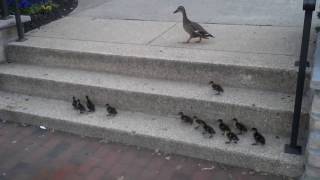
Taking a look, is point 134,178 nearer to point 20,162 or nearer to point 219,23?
point 20,162

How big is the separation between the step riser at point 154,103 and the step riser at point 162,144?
1.39 feet

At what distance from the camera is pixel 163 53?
4.93m

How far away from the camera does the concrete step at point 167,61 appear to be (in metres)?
4.32

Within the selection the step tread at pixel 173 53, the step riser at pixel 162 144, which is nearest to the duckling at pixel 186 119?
the step riser at pixel 162 144

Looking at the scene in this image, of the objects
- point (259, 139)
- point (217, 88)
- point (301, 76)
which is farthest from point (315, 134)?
point (217, 88)

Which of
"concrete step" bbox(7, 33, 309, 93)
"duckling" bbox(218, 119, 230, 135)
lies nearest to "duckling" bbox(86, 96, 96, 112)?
"concrete step" bbox(7, 33, 309, 93)

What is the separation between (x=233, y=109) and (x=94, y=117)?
1547mm

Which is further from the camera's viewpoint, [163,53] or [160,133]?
[163,53]

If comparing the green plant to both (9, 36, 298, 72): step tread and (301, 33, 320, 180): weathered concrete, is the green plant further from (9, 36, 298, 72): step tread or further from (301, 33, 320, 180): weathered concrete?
(301, 33, 320, 180): weathered concrete

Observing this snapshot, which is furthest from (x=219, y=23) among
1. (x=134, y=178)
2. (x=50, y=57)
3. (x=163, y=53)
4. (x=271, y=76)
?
(x=134, y=178)

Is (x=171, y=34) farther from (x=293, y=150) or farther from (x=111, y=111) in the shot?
(x=293, y=150)

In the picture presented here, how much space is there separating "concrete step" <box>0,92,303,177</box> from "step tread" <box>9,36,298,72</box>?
71cm

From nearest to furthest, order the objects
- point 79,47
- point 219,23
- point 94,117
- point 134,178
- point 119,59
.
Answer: point 134,178, point 94,117, point 119,59, point 79,47, point 219,23

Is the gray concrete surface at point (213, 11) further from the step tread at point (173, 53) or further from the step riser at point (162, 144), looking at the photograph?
the step riser at point (162, 144)
